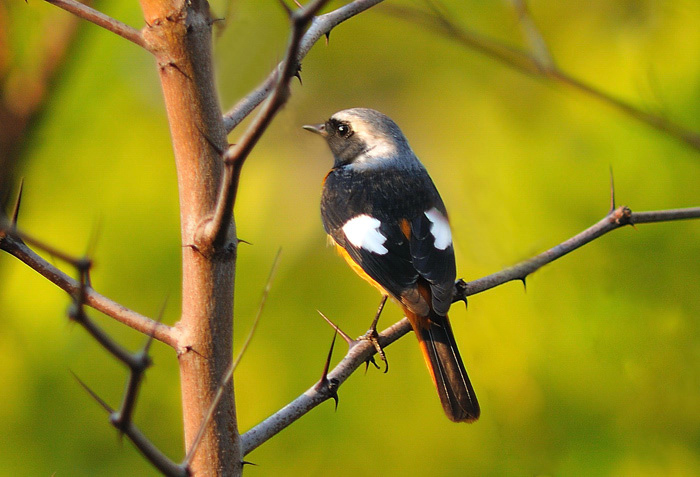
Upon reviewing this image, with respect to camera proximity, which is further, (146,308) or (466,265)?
(466,265)

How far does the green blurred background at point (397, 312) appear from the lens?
2.31 metres

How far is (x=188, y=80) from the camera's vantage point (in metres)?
1.07

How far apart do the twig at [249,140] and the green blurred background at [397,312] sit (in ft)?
4.07

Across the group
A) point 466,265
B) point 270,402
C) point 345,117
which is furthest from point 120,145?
point 466,265

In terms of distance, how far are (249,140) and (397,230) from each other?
1.27 meters

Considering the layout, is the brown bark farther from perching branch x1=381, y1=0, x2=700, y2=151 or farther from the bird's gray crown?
the bird's gray crown

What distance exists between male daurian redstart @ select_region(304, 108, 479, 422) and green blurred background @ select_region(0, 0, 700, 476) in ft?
0.85

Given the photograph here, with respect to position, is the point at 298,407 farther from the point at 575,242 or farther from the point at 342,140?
the point at 342,140

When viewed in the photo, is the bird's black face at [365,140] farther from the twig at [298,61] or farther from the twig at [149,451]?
the twig at [149,451]

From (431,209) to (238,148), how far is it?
1415 millimetres

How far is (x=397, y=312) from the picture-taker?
2.69 meters

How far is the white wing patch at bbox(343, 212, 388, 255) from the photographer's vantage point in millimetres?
2016

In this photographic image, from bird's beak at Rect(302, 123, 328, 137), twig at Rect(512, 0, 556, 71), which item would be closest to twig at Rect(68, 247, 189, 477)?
twig at Rect(512, 0, 556, 71)

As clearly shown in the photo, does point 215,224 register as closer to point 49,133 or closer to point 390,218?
point 390,218
